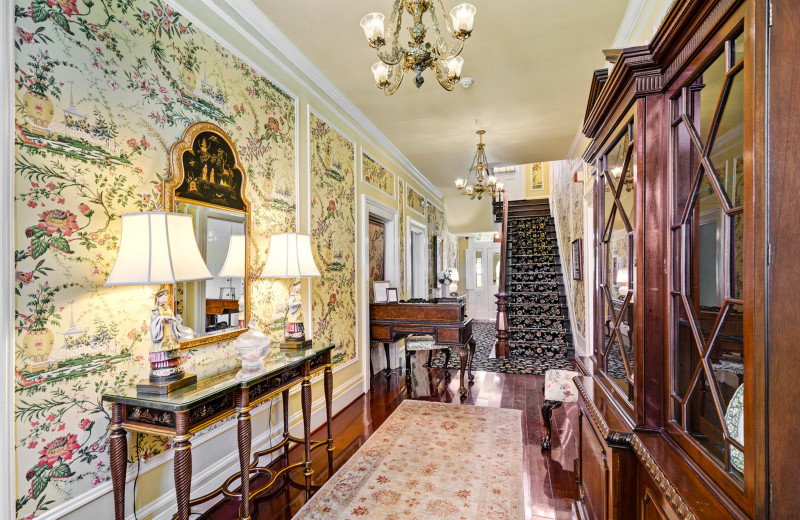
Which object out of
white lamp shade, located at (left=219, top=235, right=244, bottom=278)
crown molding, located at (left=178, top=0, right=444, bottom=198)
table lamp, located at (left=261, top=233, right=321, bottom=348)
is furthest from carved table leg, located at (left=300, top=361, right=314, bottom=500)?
crown molding, located at (left=178, top=0, right=444, bottom=198)

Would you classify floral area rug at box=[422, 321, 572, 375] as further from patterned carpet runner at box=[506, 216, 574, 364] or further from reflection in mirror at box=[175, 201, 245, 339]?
reflection in mirror at box=[175, 201, 245, 339]

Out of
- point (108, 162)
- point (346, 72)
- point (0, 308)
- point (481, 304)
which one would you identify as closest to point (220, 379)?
point (0, 308)

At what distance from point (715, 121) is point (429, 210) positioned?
266 inches

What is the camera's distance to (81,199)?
1.59 m

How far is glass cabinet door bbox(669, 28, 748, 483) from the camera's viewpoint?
815 millimetres

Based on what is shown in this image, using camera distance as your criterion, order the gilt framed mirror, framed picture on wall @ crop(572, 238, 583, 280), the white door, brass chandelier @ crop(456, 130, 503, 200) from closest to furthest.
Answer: the gilt framed mirror
framed picture on wall @ crop(572, 238, 583, 280)
brass chandelier @ crop(456, 130, 503, 200)
the white door

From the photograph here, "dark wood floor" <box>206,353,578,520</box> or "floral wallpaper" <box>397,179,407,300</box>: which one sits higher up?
"floral wallpaper" <box>397,179,407,300</box>

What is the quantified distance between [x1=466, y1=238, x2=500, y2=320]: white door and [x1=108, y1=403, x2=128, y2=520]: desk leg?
32.3 ft

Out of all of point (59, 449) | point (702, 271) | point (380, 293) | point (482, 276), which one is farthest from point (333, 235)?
point (482, 276)

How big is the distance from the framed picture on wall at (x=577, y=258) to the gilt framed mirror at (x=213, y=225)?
4.08 m

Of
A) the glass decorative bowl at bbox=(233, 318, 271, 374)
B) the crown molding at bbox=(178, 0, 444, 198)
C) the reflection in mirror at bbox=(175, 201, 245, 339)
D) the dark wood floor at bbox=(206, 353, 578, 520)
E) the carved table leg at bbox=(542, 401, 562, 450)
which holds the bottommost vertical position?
the dark wood floor at bbox=(206, 353, 578, 520)

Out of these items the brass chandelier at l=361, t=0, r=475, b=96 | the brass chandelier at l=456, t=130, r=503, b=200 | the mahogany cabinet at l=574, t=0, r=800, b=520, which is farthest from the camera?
the brass chandelier at l=456, t=130, r=503, b=200

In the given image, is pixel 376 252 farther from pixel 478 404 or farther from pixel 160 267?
pixel 160 267

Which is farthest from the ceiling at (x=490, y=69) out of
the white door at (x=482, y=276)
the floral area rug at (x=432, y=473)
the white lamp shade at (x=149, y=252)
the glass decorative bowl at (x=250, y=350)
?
the white door at (x=482, y=276)
